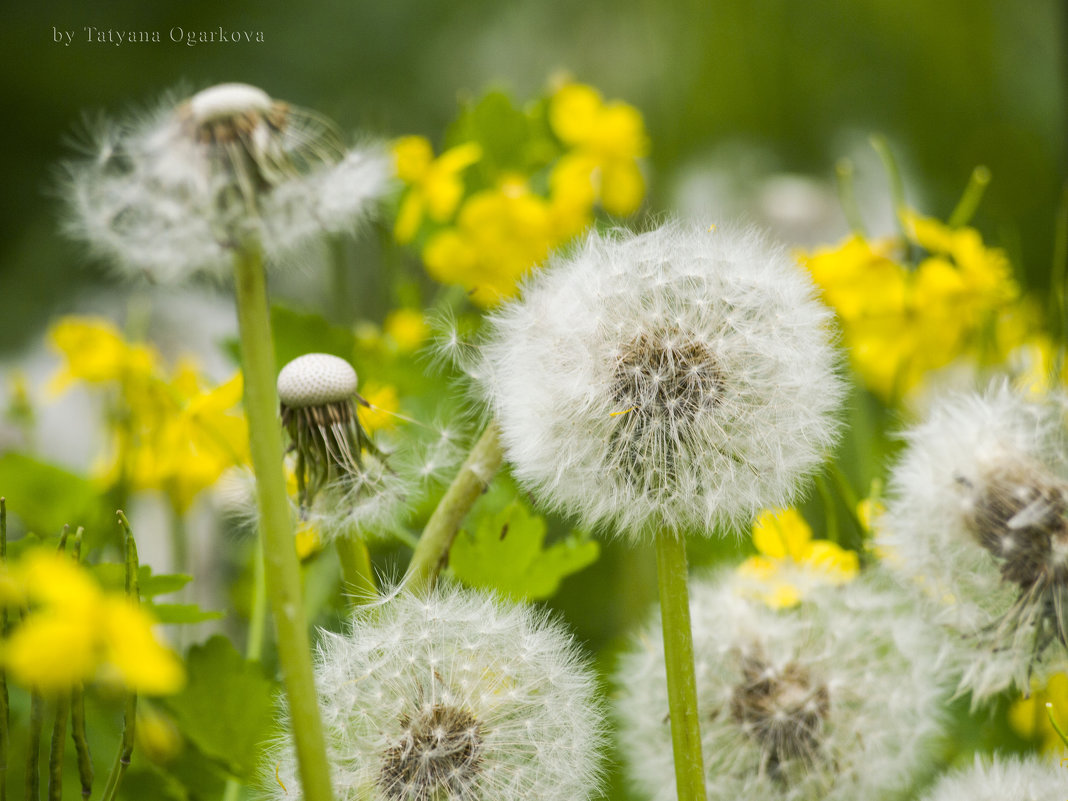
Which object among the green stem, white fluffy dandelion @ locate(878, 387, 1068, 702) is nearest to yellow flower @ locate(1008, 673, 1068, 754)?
white fluffy dandelion @ locate(878, 387, 1068, 702)

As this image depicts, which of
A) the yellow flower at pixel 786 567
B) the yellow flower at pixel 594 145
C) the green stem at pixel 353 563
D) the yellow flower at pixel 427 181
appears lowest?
the yellow flower at pixel 786 567

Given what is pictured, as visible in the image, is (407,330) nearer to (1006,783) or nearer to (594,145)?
(594,145)

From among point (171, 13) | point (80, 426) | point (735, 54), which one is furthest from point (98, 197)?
point (735, 54)

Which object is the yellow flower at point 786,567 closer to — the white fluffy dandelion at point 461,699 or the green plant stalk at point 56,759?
the white fluffy dandelion at point 461,699

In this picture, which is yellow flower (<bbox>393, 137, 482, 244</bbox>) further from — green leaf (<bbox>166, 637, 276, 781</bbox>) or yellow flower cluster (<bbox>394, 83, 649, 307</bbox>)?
green leaf (<bbox>166, 637, 276, 781</bbox>)

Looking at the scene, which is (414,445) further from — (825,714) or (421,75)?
(421,75)

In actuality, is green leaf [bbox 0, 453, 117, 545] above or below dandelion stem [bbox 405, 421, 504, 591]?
above

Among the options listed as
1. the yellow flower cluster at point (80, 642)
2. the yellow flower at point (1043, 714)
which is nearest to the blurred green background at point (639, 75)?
the yellow flower at point (1043, 714)
